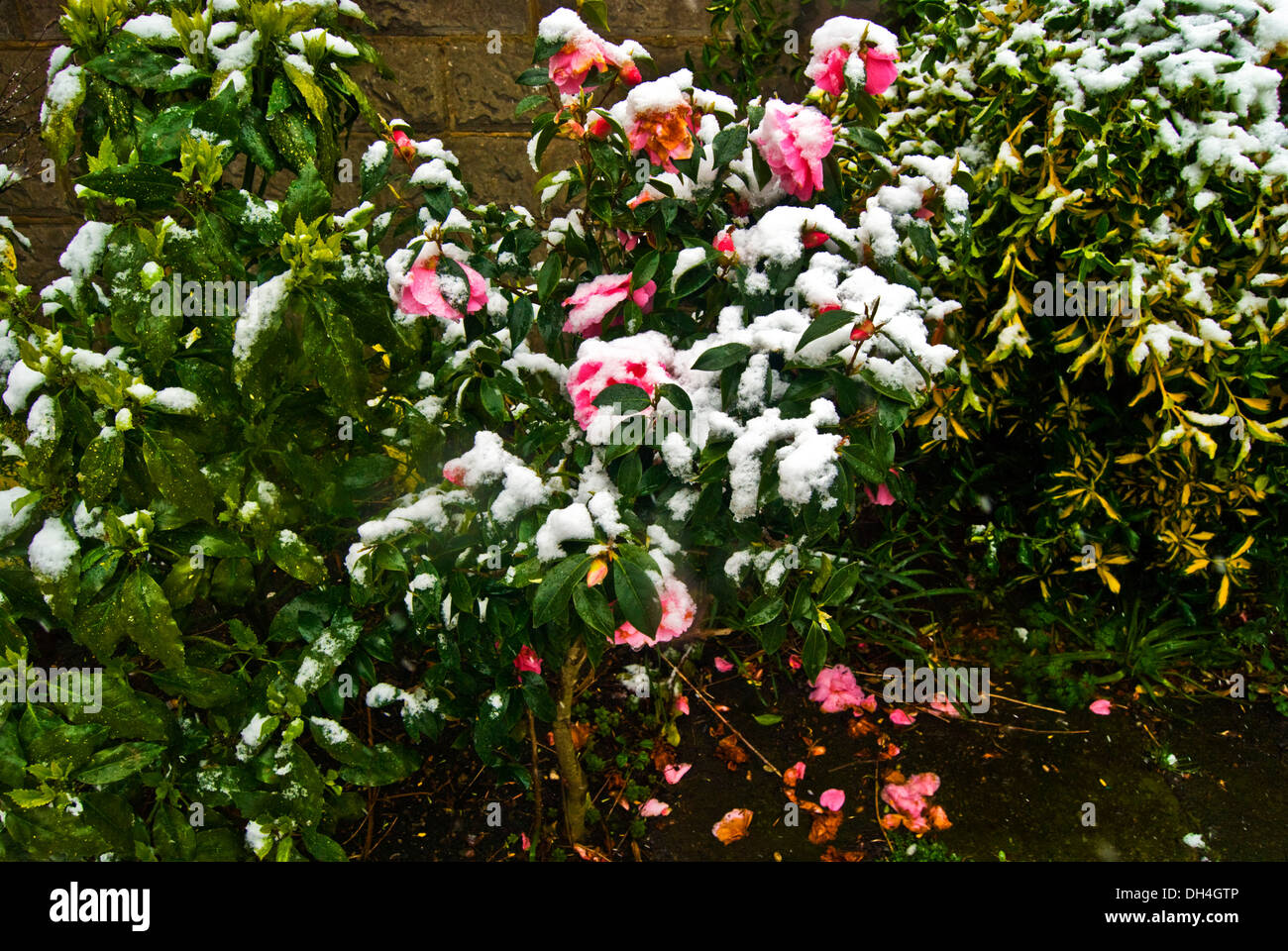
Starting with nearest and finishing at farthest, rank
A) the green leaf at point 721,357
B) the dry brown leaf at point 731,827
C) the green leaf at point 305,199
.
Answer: the green leaf at point 721,357 → the green leaf at point 305,199 → the dry brown leaf at point 731,827

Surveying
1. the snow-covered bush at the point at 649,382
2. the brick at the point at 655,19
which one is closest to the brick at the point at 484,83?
the brick at the point at 655,19

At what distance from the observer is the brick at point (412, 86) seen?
2.75 metres

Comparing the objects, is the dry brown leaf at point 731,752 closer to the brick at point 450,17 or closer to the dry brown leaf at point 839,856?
the dry brown leaf at point 839,856

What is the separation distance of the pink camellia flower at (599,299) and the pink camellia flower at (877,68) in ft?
1.76

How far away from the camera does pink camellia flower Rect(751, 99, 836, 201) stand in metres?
1.42

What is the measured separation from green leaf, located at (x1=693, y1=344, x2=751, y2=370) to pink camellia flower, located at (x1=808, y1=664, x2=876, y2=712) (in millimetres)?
1204

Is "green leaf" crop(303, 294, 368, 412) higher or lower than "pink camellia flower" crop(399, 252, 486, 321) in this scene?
lower

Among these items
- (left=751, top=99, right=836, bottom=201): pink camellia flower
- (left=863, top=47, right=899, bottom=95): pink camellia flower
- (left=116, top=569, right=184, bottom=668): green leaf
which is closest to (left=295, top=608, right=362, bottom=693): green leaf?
(left=116, top=569, right=184, bottom=668): green leaf

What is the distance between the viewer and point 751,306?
1.47 meters

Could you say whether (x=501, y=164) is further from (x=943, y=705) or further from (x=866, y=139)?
(x=943, y=705)

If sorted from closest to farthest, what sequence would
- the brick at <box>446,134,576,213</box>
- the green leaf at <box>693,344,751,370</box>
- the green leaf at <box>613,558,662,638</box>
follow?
1. the green leaf at <box>613,558,662,638</box>
2. the green leaf at <box>693,344,751,370</box>
3. the brick at <box>446,134,576,213</box>
